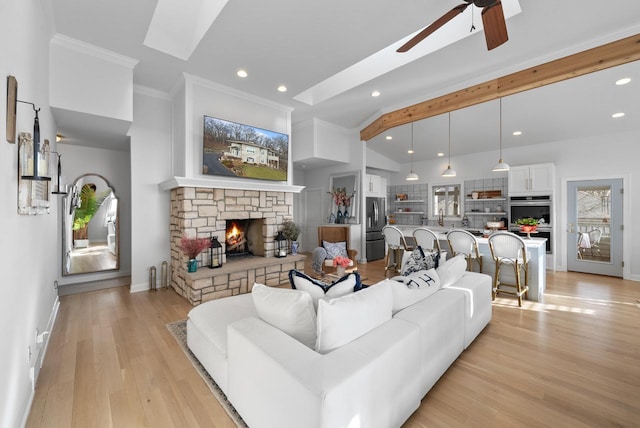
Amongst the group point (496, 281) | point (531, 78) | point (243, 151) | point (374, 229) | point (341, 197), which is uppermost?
point (531, 78)

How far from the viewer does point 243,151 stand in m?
4.45

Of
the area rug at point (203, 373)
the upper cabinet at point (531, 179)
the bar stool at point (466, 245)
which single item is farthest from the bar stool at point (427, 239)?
the area rug at point (203, 373)

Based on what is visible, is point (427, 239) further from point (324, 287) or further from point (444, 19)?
point (444, 19)

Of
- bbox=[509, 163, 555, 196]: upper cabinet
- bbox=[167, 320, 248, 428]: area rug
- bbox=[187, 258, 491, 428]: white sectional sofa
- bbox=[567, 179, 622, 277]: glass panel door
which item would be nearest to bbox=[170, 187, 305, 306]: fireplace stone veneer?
bbox=[167, 320, 248, 428]: area rug

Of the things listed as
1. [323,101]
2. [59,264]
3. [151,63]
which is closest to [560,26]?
[323,101]

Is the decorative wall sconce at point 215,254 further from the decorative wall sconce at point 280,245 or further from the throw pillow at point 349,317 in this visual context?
the throw pillow at point 349,317

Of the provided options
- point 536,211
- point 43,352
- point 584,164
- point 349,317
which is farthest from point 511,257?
point 43,352

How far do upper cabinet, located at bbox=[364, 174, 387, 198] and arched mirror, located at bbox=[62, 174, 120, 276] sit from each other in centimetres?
516

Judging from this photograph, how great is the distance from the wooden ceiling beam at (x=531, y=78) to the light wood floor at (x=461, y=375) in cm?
309

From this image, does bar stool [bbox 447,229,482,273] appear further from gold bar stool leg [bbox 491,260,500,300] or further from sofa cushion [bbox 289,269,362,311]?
sofa cushion [bbox 289,269,362,311]

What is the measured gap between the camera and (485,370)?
2230 millimetres

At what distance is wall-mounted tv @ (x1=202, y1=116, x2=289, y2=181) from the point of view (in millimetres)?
4129

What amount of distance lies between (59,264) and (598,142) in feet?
32.1

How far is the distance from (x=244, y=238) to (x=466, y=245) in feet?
13.0
